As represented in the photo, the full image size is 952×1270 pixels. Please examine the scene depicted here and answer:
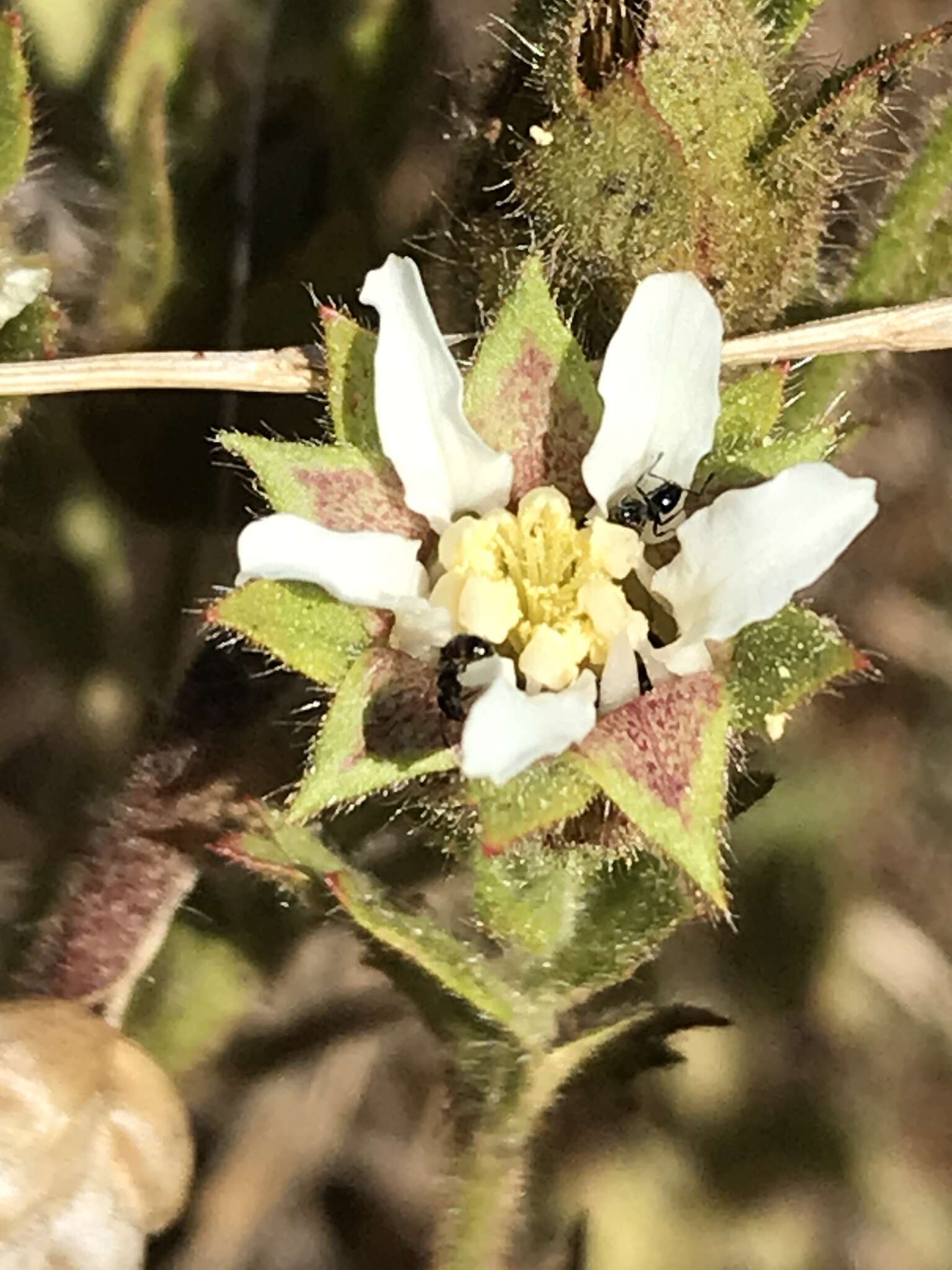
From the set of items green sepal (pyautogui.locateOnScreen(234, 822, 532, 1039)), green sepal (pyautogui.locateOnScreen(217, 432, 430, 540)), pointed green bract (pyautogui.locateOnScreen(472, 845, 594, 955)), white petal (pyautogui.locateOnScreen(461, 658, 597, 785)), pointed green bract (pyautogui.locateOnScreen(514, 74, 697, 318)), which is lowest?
green sepal (pyautogui.locateOnScreen(234, 822, 532, 1039))

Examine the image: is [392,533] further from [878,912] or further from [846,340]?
[878,912]

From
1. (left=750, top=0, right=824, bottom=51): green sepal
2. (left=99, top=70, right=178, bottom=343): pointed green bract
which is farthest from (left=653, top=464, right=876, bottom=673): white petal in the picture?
(left=99, top=70, right=178, bottom=343): pointed green bract

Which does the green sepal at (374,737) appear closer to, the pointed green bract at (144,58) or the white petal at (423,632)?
the white petal at (423,632)

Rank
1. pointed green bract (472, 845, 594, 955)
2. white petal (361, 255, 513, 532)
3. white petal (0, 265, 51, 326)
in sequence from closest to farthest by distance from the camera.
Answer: white petal (361, 255, 513, 532) → pointed green bract (472, 845, 594, 955) → white petal (0, 265, 51, 326)

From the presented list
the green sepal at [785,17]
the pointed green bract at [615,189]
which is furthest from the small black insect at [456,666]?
the green sepal at [785,17]

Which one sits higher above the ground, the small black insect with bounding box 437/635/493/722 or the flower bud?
the small black insect with bounding box 437/635/493/722

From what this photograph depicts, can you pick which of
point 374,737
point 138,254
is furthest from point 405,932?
point 138,254

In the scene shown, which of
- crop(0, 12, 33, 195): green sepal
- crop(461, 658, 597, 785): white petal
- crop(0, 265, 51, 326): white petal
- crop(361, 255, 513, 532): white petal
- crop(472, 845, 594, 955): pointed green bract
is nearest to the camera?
crop(461, 658, 597, 785): white petal

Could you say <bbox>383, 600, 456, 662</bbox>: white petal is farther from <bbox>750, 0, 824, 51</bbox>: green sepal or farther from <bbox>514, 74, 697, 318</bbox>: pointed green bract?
<bbox>750, 0, 824, 51</bbox>: green sepal
